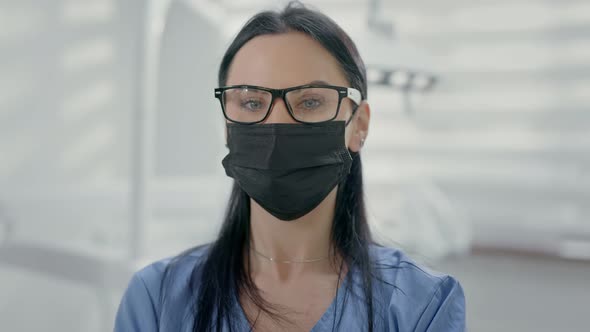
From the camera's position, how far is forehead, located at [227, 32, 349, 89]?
903 mm

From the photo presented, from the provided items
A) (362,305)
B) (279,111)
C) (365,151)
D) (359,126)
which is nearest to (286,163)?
(279,111)

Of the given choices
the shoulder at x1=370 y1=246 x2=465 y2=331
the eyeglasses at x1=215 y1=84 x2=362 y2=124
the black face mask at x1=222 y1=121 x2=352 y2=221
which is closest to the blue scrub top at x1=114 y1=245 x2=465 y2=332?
the shoulder at x1=370 y1=246 x2=465 y2=331

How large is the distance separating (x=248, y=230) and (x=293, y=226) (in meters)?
0.13

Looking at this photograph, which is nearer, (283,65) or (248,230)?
(283,65)

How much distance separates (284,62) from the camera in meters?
0.91

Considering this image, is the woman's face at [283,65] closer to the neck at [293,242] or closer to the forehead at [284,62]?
the forehead at [284,62]

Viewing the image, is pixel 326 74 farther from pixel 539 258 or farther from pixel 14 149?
pixel 539 258

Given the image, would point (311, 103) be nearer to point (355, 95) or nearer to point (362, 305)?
point (355, 95)

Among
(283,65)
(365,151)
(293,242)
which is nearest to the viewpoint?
(283,65)

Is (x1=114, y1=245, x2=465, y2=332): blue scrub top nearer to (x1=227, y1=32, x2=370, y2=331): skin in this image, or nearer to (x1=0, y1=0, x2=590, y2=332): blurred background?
(x1=227, y1=32, x2=370, y2=331): skin

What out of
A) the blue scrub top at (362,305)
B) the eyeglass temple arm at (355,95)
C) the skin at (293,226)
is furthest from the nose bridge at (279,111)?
the blue scrub top at (362,305)

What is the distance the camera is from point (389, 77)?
144 cm

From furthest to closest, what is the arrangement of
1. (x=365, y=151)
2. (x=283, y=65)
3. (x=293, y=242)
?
1. (x=365, y=151)
2. (x=293, y=242)
3. (x=283, y=65)

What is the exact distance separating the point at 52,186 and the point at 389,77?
92 centimetres
